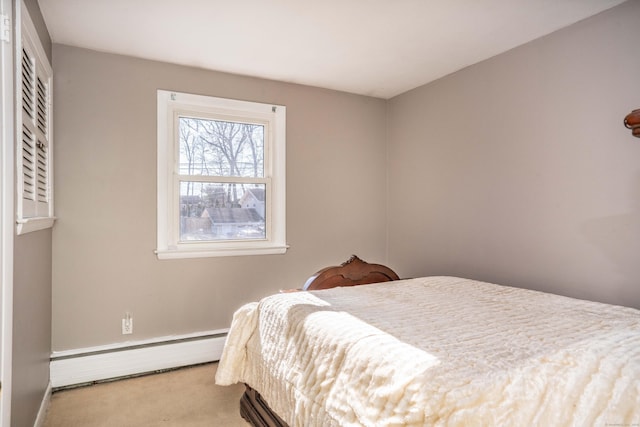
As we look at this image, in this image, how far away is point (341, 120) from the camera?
11.7ft

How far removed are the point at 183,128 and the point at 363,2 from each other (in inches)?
66.1

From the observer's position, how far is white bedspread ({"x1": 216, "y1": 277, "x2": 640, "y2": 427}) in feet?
3.13

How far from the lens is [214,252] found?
302 centimetres

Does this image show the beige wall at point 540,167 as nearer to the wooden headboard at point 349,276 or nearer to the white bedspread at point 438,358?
the white bedspread at point 438,358

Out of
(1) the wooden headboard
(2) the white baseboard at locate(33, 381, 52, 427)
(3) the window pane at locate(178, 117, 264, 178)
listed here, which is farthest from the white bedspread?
(3) the window pane at locate(178, 117, 264, 178)

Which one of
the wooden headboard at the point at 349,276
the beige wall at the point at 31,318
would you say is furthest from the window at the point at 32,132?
the wooden headboard at the point at 349,276

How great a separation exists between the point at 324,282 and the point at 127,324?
1501 mm

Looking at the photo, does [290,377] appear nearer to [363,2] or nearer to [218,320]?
[218,320]

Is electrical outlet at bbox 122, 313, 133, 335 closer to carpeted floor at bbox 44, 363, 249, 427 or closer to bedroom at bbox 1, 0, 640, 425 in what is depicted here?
bedroom at bbox 1, 0, 640, 425

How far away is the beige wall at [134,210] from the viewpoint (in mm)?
2596

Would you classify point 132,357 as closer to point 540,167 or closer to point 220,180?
point 220,180

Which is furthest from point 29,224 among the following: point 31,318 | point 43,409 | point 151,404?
point 151,404

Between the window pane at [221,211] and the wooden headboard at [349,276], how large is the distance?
98cm

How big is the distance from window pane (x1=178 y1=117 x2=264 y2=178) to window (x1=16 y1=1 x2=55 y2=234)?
0.87m
